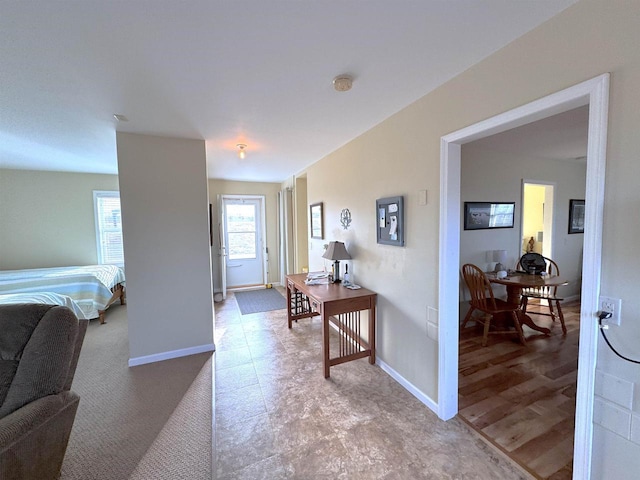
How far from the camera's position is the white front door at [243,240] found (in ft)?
18.1

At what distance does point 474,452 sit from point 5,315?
9.22 ft

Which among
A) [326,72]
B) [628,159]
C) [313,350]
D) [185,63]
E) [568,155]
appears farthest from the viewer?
[568,155]

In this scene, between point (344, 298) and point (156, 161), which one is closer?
point (344, 298)

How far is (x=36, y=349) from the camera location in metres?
1.33

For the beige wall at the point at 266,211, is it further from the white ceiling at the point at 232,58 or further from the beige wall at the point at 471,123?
the beige wall at the point at 471,123

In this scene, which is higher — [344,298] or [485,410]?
[344,298]

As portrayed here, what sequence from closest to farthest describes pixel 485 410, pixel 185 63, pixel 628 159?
pixel 628 159 → pixel 185 63 → pixel 485 410

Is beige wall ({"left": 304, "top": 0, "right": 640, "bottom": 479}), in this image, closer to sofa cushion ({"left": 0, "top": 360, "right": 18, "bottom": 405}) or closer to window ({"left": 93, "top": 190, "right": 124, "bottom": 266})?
sofa cushion ({"left": 0, "top": 360, "right": 18, "bottom": 405})

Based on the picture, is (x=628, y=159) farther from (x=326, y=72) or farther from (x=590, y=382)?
(x=326, y=72)

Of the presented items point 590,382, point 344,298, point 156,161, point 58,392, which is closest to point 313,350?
point 344,298

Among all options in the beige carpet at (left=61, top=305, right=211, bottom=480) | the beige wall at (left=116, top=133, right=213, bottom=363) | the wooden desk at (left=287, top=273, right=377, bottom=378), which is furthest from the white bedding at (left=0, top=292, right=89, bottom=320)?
the wooden desk at (left=287, top=273, right=377, bottom=378)

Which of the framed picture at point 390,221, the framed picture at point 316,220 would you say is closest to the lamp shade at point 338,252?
the framed picture at point 390,221

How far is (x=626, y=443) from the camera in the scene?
1.08 meters

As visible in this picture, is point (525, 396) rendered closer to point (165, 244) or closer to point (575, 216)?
point (165, 244)
